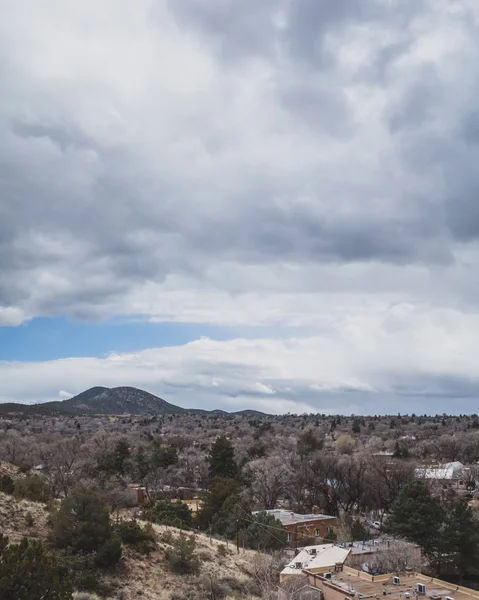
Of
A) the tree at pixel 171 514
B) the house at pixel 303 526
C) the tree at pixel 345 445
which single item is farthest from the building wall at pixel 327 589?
the tree at pixel 345 445

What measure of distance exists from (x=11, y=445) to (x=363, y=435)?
65.0 m

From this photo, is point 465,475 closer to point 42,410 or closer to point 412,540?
point 412,540

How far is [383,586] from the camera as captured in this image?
2781 cm

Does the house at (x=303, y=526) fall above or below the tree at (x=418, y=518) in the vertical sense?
below

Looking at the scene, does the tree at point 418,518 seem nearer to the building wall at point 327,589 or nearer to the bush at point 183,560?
the building wall at point 327,589

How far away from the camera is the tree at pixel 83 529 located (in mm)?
25375

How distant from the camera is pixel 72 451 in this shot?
2402 inches

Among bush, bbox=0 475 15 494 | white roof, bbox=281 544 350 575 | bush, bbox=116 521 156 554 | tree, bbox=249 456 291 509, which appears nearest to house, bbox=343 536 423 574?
white roof, bbox=281 544 350 575

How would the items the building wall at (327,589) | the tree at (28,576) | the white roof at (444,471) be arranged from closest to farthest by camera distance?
1. the tree at (28,576)
2. the building wall at (327,589)
3. the white roof at (444,471)

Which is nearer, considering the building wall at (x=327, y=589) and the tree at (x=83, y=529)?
the tree at (x=83, y=529)

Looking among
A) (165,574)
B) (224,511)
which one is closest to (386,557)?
(224,511)

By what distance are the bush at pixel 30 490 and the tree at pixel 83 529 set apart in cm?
577

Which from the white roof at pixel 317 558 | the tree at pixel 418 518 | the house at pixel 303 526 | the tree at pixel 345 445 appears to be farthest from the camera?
the tree at pixel 345 445

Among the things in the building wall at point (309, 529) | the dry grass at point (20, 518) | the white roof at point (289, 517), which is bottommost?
the building wall at point (309, 529)
